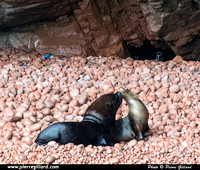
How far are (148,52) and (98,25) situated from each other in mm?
1270

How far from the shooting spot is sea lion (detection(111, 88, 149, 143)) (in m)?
4.32

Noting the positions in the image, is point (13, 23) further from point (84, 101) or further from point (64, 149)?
point (64, 149)

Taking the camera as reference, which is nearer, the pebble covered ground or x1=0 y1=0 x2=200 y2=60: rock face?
the pebble covered ground

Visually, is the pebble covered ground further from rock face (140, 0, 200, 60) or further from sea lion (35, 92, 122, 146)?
rock face (140, 0, 200, 60)

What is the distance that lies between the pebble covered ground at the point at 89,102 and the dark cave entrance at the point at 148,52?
0.45m

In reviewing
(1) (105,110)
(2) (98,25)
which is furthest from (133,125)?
(2) (98,25)

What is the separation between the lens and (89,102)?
5168 millimetres

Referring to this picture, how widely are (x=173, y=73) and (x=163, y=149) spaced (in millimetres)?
2369

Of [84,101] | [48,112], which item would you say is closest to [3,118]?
[48,112]

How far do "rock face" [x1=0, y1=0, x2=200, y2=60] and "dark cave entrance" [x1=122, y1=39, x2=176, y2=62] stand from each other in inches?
5.1

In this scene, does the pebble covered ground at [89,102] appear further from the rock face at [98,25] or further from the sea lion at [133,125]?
the rock face at [98,25]

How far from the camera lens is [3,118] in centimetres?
470

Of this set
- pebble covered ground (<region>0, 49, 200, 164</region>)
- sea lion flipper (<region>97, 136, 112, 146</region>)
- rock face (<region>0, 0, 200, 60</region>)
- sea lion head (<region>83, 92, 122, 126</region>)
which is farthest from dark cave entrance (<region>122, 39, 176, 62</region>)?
sea lion flipper (<region>97, 136, 112, 146</region>)

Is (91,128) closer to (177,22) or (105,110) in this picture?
(105,110)
